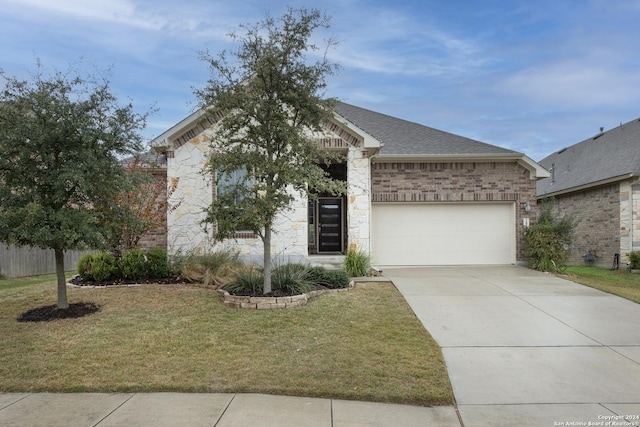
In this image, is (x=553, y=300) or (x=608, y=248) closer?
(x=553, y=300)

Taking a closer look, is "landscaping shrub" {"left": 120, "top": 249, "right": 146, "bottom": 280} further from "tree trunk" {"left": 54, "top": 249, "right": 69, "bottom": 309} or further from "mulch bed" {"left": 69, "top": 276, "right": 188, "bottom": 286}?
"tree trunk" {"left": 54, "top": 249, "right": 69, "bottom": 309}

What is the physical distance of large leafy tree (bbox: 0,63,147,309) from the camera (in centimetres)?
621

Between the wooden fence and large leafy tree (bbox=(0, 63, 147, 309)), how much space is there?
8.03m

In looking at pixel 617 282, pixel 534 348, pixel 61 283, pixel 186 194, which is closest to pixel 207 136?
pixel 186 194

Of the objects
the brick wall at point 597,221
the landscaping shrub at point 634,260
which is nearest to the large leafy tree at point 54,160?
the brick wall at point 597,221

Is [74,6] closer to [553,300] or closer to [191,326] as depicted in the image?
[191,326]

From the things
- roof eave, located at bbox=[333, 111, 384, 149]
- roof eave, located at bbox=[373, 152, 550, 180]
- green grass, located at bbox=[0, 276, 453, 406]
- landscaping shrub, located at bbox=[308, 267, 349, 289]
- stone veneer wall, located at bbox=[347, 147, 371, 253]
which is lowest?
green grass, located at bbox=[0, 276, 453, 406]

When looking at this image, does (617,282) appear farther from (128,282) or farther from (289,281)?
(128,282)

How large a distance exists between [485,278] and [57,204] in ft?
32.2

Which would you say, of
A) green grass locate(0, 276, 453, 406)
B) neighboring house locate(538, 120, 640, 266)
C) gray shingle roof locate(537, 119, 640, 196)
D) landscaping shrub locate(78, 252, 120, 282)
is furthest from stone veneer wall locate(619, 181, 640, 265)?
landscaping shrub locate(78, 252, 120, 282)

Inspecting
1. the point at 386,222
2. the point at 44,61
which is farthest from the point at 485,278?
the point at 44,61

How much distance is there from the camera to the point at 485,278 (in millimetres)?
10617

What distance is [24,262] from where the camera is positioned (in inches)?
551

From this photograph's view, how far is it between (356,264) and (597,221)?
12.5m
